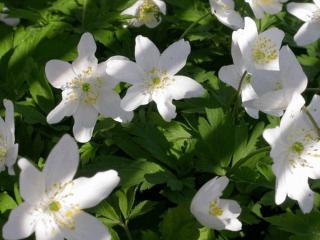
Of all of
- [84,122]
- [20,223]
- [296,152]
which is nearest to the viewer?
[20,223]

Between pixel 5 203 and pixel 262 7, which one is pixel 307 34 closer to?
pixel 262 7

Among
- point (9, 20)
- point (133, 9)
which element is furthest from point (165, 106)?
point (9, 20)

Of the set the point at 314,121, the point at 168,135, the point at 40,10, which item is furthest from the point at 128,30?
the point at 314,121

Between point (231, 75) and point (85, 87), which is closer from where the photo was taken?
point (85, 87)

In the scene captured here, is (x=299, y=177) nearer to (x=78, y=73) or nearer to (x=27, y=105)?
(x=78, y=73)

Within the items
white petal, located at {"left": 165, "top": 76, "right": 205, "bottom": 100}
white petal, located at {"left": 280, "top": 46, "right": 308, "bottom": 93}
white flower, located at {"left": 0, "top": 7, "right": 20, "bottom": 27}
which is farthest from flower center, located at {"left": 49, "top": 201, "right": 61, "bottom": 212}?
white flower, located at {"left": 0, "top": 7, "right": 20, "bottom": 27}

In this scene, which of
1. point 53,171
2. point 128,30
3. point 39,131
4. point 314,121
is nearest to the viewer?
point 53,171
